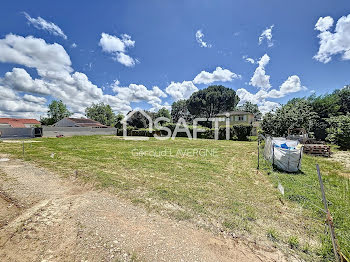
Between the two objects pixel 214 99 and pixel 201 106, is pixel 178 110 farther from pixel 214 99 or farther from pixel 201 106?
pixel 214 99

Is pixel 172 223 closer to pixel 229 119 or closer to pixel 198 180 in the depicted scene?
pixel 198 180

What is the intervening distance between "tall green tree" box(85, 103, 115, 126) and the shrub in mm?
37095

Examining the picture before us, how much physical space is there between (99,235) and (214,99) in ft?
117

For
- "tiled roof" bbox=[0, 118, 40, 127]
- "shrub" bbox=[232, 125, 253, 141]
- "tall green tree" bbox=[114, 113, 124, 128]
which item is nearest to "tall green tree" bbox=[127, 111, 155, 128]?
"tall green tree" bbox=[114, 113, 124, 128]

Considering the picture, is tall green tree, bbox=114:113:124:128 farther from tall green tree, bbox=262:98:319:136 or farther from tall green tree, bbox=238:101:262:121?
tall green tree, bbox=238:101:262:121

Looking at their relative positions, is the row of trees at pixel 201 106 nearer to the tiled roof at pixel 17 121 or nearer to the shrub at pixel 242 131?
the tiled roof at pixel 17 121

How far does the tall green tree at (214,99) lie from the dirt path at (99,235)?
115ft

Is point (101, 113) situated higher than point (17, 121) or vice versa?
point (101, 113)

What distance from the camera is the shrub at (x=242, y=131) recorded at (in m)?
17.5

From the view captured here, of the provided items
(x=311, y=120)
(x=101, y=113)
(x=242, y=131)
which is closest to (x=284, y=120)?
(x=242, y=131)

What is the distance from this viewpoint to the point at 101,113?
4522 cm

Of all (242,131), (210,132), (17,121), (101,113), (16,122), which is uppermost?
(101,113)

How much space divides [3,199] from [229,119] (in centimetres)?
2850

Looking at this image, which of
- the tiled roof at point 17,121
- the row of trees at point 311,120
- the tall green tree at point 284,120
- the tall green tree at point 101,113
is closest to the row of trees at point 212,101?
the row of trees at point 311,120
